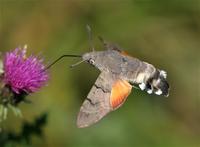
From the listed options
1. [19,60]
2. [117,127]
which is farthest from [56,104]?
[19,60]

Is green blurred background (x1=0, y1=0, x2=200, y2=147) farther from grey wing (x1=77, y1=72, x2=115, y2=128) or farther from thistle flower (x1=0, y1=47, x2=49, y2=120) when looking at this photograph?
grey wing (x1=77, y1=72, x2=115, y2=128)

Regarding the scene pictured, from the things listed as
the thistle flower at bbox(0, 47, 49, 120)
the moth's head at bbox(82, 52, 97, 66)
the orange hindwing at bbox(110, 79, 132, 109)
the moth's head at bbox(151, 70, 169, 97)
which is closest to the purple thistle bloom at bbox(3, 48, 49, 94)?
the thistle flower at bbox(0, 47, 49, 120)

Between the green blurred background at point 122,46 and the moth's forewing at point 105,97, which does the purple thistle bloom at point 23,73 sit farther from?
the green blurred background at point 122,46

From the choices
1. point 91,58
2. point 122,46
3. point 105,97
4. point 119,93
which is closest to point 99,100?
point 105,97

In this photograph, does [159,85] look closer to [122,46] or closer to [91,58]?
[91,58]

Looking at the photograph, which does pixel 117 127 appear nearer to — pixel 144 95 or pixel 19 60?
pixel 144 95

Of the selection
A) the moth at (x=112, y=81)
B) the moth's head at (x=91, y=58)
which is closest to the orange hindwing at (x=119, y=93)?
the moth at (x=112, y=81)
